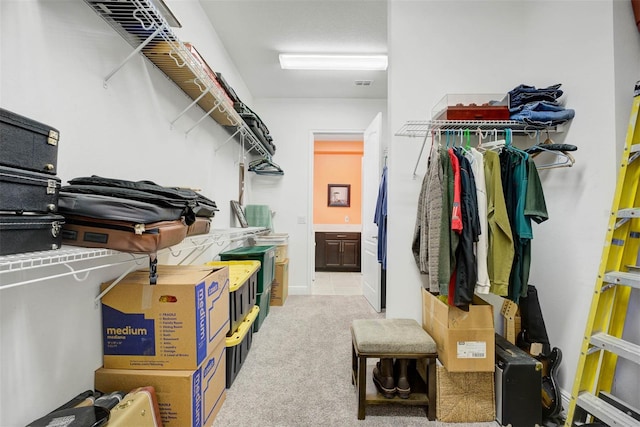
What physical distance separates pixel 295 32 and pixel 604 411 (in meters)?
3.30

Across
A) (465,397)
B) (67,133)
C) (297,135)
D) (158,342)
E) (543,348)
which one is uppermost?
(297,135)

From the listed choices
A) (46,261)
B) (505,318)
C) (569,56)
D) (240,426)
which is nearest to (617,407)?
(505,318)

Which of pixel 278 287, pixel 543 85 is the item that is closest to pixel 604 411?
pixel 543 85

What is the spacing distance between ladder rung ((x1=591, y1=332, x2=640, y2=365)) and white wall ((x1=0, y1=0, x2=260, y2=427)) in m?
2.27

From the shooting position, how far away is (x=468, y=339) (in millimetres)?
1508

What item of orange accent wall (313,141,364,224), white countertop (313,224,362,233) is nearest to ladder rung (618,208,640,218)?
white countertop (313,224,362,233)

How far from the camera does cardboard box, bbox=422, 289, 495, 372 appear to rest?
1503 mm

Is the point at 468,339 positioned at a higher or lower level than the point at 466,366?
higher

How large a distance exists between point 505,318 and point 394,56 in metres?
2.01

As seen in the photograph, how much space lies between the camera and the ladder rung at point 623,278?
1.17 metres

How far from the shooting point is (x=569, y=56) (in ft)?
5.59

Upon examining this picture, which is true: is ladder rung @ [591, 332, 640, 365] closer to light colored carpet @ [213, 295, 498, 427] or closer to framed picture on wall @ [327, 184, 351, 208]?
light colored carpet @ [213, 295, 498, 427]

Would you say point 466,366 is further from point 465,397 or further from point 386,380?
point 386,380

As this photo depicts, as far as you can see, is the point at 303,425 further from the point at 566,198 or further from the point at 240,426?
the point at 566,198
